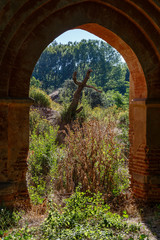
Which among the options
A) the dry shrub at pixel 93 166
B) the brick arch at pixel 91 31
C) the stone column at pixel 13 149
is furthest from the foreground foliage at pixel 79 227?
the dry shrub at pixel 93 166

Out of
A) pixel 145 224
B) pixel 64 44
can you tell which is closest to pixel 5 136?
pixel 145 224

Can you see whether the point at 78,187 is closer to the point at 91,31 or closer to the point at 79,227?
the point at 79,227

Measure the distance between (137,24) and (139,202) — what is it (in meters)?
3.34

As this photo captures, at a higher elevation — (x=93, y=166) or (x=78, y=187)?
(x=93, y=166)

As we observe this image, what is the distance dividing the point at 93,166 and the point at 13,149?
6.84ft

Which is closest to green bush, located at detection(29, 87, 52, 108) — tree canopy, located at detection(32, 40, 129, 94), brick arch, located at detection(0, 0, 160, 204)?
brick arch, located at detection(0, 0, 160, 204)

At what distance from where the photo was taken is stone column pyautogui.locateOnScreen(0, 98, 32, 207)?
4.19 meters

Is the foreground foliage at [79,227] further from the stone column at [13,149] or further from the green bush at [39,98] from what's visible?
the green bush at [39,98]

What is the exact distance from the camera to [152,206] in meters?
5.09

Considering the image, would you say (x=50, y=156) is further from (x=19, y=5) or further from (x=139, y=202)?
(x=19, y=5)

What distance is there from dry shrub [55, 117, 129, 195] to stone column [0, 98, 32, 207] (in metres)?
1.50

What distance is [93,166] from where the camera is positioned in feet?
19.1

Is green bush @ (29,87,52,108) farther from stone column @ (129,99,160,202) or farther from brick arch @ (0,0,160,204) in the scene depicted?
stone column @ (129,99,160,202)

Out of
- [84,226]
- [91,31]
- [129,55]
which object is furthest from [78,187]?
[91,31]
